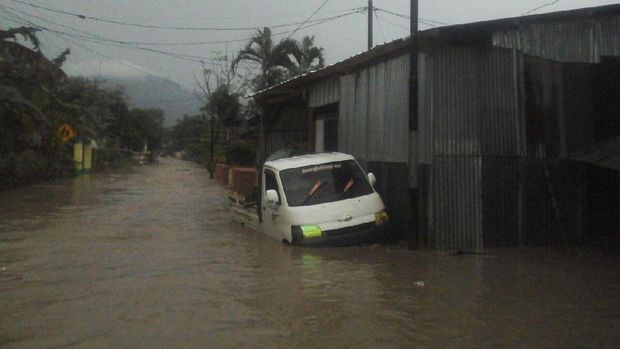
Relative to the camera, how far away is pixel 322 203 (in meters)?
10.6

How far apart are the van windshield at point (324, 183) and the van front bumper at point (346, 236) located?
60 cm

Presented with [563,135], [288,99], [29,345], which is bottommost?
[29,345]

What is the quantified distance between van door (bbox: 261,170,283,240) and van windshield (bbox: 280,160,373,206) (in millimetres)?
262

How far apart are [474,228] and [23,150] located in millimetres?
20860

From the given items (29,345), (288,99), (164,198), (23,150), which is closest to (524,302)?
(29,345)

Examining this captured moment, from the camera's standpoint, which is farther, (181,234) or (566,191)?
(181,234)

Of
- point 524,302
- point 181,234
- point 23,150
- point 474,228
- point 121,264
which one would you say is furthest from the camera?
point 23,150

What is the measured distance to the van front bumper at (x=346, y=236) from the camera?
33.8 ft

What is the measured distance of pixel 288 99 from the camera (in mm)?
18797

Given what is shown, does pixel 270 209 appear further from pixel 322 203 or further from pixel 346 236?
pixel 346 236

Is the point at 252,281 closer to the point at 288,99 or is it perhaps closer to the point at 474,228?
the point at 474,228

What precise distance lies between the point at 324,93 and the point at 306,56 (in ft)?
52.5

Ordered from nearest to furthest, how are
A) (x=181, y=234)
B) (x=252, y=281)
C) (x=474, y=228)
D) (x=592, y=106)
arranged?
(x=252, y=281) → (x=474, y=228) → (x=592, y=106) → (x=181, y=234)

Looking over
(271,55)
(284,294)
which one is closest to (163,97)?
(271,55)
